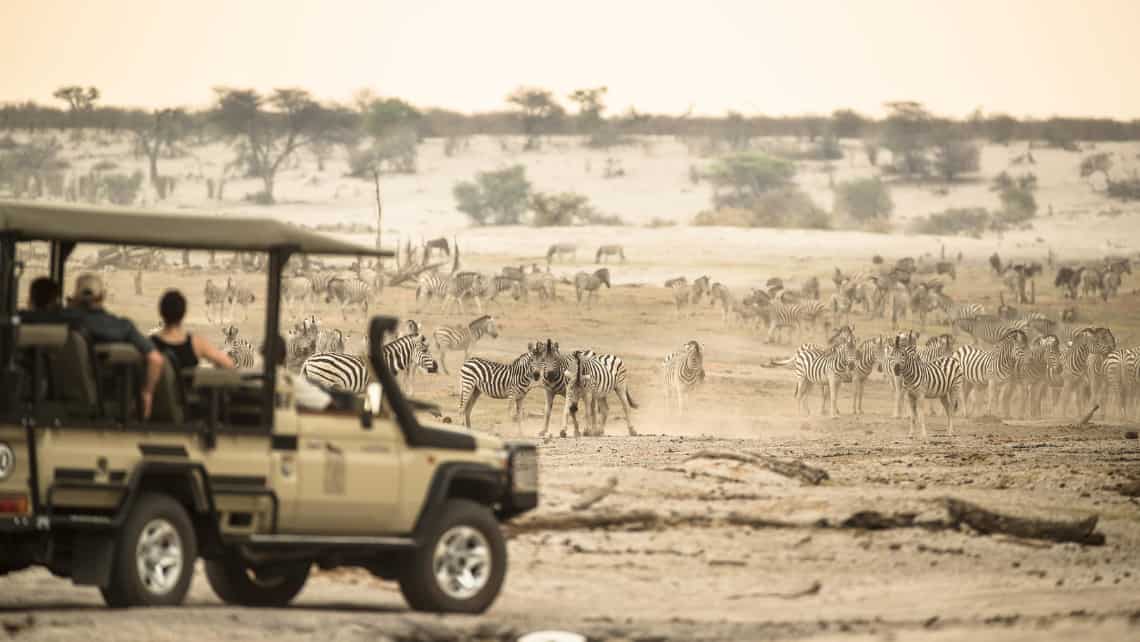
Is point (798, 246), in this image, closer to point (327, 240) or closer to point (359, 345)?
point (359, 345)

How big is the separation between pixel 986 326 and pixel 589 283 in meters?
7.61

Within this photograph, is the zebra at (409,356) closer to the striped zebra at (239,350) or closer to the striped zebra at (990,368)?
the striped zebra at (239,350)

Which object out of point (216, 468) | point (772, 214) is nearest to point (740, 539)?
point (216, 468)

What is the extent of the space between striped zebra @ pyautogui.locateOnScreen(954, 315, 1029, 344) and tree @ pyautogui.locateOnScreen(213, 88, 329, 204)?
37938 mm

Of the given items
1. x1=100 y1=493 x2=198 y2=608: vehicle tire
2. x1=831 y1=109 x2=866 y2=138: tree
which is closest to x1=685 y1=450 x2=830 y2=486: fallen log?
x1=100 y1=493 x2=198 y2=608: vehicle tire

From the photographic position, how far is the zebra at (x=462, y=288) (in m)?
44.6

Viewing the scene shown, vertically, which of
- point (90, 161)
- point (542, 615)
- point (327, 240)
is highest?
point (90, 161)

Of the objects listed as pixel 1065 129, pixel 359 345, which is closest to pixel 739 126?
pixel 1065 129

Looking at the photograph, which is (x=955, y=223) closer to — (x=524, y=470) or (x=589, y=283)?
(x=589, y=283)

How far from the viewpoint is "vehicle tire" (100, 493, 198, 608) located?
12.3 m

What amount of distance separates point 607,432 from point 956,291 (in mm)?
22348

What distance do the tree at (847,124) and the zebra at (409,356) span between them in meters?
60.4

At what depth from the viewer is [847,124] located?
92438mm

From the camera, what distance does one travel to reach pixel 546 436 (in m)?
28.1
